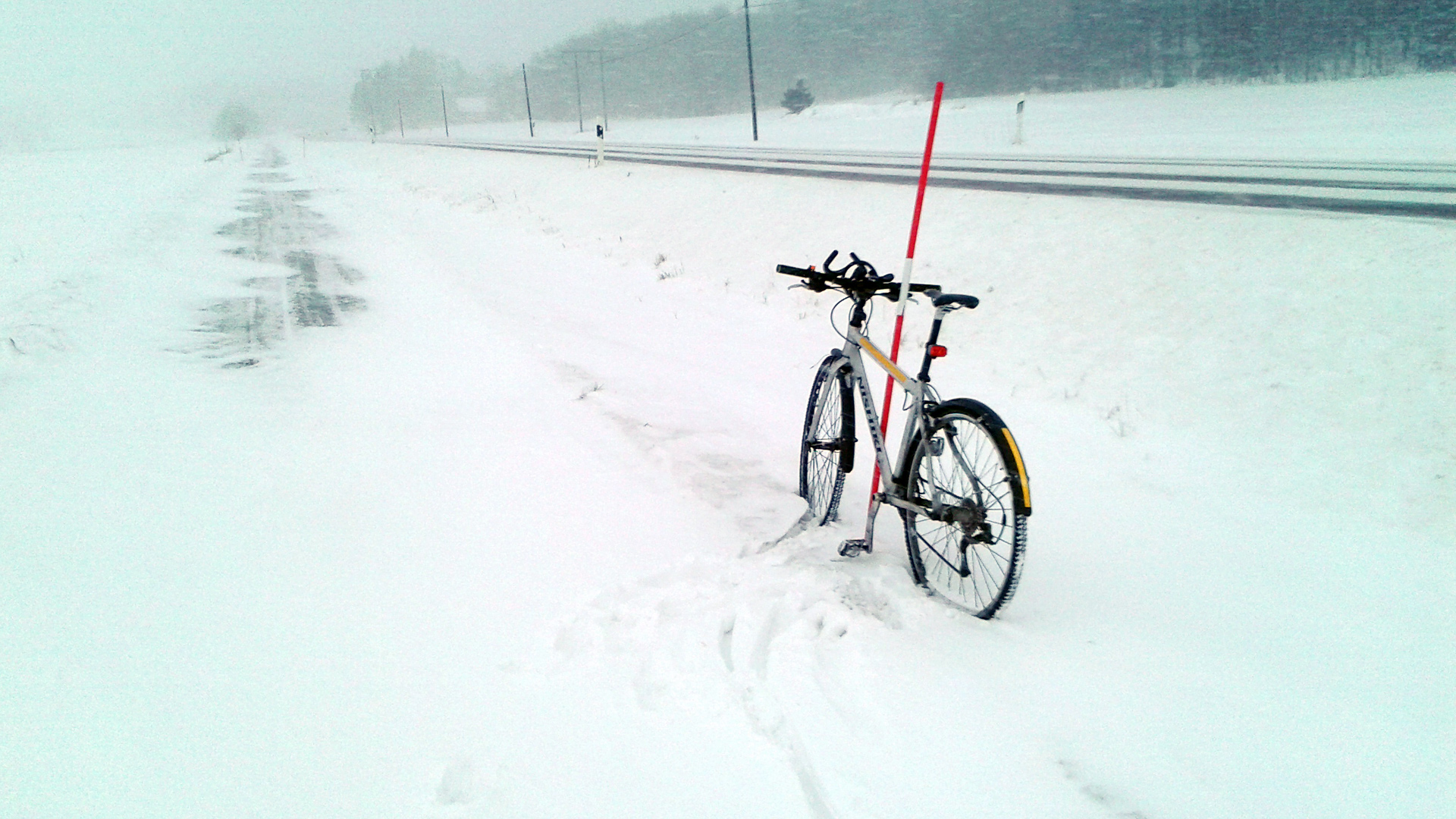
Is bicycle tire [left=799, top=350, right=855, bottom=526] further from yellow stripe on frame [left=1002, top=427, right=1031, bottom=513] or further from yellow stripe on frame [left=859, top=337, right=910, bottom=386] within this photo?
yellow stripe on frame [left=1002, top=427, right=1031, bottom=513]

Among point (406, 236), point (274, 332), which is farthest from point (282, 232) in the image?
point (274, 332)

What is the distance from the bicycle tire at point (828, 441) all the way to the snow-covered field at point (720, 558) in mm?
164

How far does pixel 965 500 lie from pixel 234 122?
14065cm

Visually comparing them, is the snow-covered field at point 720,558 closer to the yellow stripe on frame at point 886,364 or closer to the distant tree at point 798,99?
the yellow stripe on frame at point 886,364

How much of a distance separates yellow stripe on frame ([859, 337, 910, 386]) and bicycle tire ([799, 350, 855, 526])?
0.27 meters

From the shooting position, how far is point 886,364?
3.18 m

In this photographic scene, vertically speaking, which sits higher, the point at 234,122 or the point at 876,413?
the point at 234,122

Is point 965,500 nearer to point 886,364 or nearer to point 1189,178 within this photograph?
point 886,364

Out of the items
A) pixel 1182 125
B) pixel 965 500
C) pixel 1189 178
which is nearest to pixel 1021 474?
pixel 965 500

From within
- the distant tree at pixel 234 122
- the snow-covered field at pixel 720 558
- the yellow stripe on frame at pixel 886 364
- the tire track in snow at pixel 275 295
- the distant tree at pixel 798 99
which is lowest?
the snow-covered field at pixel 720 558

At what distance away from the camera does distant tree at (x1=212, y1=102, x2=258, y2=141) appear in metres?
108

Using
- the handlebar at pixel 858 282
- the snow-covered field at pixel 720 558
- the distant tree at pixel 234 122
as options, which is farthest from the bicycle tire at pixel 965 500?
the distant tree at pixel 234 122

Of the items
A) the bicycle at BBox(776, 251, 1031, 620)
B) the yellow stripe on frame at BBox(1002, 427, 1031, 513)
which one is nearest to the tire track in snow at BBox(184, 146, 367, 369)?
the bicycle at BBox(776, 251, 1031, 620)

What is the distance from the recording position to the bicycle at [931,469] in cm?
271
